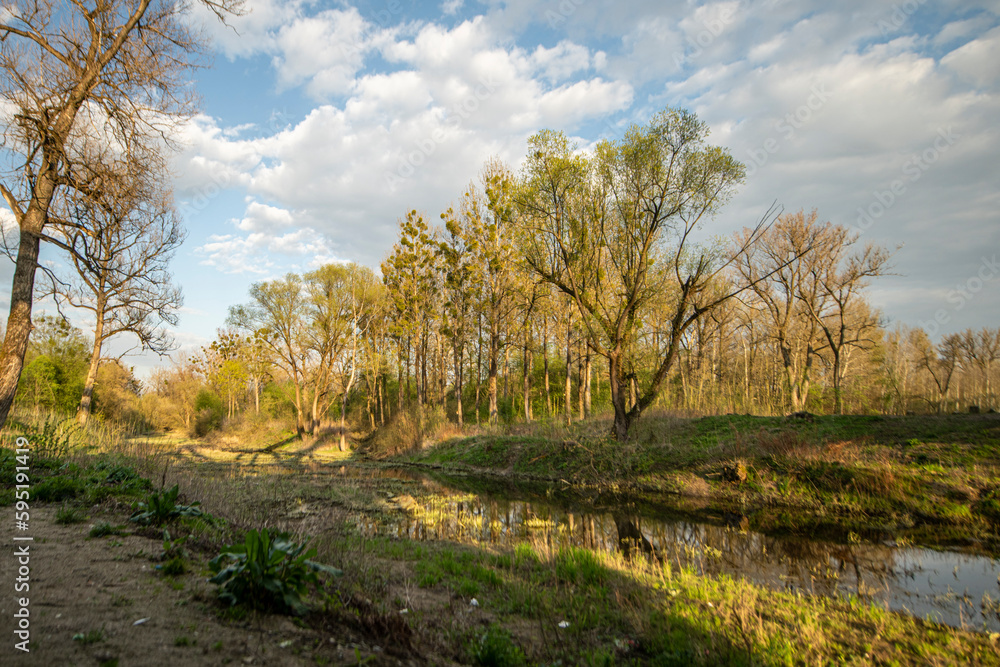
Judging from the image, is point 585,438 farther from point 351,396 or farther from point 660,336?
point 351,396

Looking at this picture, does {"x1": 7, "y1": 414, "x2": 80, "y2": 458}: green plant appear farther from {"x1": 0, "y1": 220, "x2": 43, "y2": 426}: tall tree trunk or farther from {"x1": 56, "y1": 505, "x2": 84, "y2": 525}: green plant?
{"x1": 56, "y1": 505, "x2": 84, "y2": 525}: green plant

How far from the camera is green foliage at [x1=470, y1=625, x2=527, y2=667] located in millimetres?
3939

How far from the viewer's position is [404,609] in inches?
193

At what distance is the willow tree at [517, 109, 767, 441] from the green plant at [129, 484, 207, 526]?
12841 mm

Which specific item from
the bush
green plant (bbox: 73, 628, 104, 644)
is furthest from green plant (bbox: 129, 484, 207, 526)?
the bush

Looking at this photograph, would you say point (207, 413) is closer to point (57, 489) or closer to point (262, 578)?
point (57, 489)

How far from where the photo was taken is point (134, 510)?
20.4ft

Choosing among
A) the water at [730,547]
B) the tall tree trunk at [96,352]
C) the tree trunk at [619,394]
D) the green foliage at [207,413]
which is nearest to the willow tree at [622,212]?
the tree trunk at [619,394]

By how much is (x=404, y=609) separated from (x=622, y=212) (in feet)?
52.3

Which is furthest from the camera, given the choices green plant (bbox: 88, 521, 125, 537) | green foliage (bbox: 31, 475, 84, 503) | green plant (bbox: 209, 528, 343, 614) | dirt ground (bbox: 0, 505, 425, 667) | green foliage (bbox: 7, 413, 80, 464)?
green foliage (bbox: 7, 413, 80, 464)

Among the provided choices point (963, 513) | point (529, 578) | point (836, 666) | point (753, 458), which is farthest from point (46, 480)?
point (963, 513)

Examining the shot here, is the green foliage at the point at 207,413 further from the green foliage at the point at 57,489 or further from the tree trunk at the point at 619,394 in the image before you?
the green foliage at the point at 57,489

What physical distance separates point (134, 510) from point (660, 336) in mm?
30769
